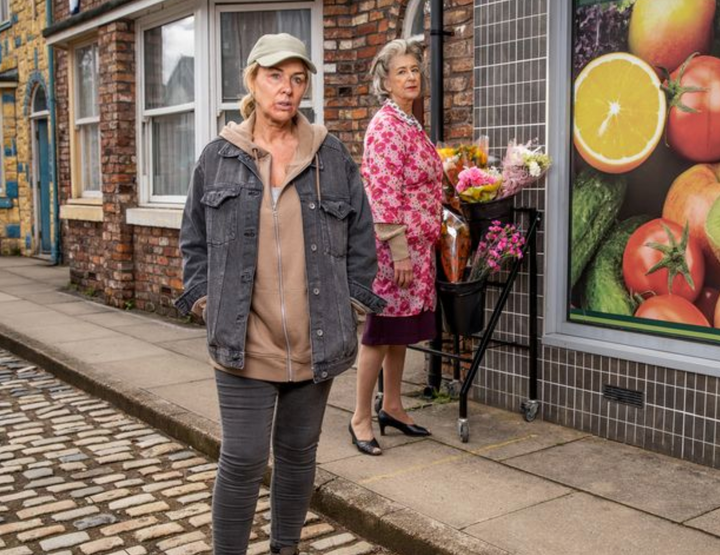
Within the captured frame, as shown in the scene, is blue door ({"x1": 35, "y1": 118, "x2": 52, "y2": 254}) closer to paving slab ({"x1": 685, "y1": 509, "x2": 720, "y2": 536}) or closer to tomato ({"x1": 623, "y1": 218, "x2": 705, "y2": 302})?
tomato ({"x1": 623, "y1": 218, "x2": 705, "y2": 302})

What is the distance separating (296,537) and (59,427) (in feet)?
9.74

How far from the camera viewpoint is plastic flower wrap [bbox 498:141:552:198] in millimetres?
4949

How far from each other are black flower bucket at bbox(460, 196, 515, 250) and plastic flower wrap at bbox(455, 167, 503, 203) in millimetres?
64

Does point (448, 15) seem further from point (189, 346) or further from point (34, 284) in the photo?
point (34, 284)

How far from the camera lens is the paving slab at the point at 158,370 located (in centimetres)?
674

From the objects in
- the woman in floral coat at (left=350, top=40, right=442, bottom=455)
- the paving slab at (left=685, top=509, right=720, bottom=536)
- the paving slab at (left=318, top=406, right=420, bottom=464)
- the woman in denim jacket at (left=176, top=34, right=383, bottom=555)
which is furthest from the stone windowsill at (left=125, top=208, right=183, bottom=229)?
the paving slab at (left=685, top=509, right=720, bottom=536)

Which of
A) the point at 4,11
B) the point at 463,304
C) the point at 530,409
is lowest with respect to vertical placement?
the point at 530,409

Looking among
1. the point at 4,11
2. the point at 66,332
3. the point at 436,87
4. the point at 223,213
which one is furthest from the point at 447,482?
the point at 4,11

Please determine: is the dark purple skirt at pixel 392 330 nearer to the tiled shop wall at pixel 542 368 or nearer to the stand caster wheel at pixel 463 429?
the stand caster wheel at pixel 463 429

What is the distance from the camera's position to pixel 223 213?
125 inches

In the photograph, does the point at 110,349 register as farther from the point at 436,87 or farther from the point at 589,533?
the point at 589,533

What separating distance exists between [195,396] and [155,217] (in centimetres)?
390

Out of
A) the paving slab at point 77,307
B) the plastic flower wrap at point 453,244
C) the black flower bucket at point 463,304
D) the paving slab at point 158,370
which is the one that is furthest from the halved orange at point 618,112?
the paving slab at point 77,307

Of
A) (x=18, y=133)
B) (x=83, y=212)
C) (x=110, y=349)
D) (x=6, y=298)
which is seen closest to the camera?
(x=110, y=349)
